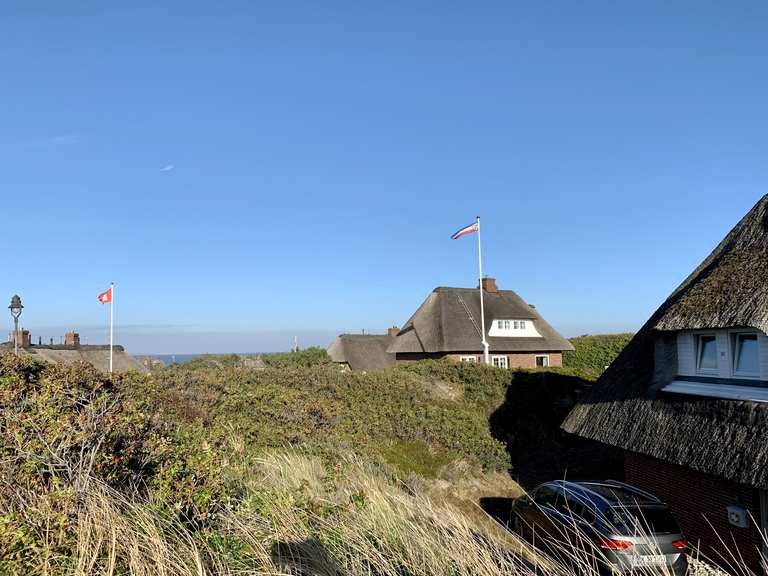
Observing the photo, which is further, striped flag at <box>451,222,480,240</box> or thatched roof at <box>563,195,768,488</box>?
striped flag at <box>451,222,480,240</box>

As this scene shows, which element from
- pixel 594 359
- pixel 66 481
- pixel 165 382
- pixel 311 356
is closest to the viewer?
pixel 66 481

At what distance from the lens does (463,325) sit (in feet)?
120

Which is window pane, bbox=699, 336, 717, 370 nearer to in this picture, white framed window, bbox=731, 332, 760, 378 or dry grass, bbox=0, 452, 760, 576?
Result: white framed window, bbox=731, 332, 760, 378

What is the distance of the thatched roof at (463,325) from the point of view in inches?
1415

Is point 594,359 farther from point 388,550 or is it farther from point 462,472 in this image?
point 388,550

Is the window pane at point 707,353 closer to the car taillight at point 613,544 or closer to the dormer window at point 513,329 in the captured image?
the car taillight at point 613,544

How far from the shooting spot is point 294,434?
14.1 metres

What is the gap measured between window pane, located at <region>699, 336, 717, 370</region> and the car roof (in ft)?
11.2

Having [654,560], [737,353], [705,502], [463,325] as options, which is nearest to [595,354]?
[463,325]

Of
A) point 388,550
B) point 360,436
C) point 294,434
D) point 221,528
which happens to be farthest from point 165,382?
point 388,550

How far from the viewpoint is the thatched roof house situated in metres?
44.6

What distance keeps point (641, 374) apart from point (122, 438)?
493 inches

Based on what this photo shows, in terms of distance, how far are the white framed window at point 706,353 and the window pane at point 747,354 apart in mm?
580

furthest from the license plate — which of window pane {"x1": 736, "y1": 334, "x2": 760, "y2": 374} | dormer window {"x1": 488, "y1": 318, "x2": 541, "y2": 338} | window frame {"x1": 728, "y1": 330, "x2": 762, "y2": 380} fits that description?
dormer window {"x1": 488, "y1": 318, "x2": 541, "y2": 338}
